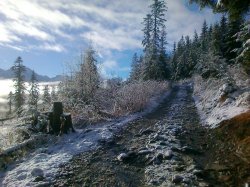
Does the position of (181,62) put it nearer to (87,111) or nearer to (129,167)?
(87,111)

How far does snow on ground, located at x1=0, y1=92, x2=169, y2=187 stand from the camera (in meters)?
6.82

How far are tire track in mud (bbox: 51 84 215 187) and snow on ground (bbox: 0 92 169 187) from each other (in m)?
0.27

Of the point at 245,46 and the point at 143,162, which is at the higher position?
the point at 245,46

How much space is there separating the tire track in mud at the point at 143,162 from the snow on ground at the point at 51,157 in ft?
0.88

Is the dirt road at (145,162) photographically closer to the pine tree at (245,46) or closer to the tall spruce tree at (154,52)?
the pine tree at (245,46)

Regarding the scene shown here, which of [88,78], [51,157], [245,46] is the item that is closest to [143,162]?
[51,157]

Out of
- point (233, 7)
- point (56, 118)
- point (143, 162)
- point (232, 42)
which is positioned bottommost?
point (143, 162)

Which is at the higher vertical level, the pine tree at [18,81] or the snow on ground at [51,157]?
the pine tree at [18,81]

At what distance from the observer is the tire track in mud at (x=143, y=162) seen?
6.43m

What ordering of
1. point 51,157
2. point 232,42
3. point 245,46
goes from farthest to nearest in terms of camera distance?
point 232,42
point 245,46
point 51,157

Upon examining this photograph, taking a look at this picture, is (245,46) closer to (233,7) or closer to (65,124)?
(233,7)

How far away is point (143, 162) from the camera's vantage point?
763 centimetres

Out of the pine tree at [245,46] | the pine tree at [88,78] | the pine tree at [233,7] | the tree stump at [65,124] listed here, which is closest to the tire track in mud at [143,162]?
the tree stump at [65,124]

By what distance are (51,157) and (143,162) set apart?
2.40m
